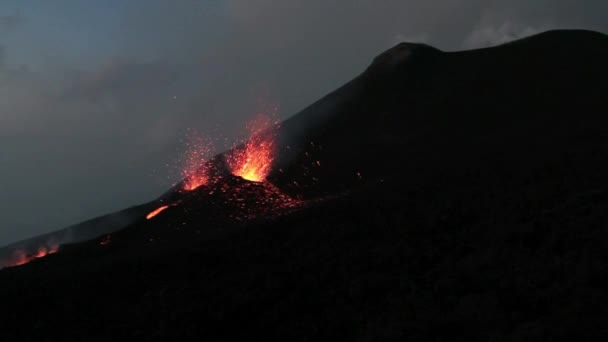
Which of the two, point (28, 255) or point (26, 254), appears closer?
point (28, 255)

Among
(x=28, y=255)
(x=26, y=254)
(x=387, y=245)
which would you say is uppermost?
(x=26, y=254)

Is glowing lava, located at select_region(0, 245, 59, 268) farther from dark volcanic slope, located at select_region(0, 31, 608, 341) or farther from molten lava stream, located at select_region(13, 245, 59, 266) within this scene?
dark volcanic slope, located at select_region(0, 31, 608, 341)

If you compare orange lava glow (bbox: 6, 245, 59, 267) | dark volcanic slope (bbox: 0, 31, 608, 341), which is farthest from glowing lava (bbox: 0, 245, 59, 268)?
A: dark volcanic slope (bbox: 0, 31, 608, 341)

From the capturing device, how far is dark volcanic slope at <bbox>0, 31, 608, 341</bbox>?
13.3 m

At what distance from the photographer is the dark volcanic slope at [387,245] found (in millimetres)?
13336

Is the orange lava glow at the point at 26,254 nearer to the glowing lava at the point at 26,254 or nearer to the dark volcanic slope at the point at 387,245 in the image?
the glowing lava at the point at 26,254

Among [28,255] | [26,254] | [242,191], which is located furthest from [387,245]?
[26,254]

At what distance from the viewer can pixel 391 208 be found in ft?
93.8

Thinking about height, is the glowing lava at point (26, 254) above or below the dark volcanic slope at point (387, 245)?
above

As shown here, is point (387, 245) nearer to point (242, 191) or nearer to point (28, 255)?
point (242, 191)

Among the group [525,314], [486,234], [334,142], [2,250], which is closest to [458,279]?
[525,314]

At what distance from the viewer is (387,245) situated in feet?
68.9

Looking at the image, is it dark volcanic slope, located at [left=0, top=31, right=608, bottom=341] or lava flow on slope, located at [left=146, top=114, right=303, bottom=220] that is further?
lava flow on slope, located at [left=146, top=114, right=303, bottom=220]

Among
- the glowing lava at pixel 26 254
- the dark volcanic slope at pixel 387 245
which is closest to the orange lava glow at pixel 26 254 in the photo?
the glowing lava at pixel 26 254
